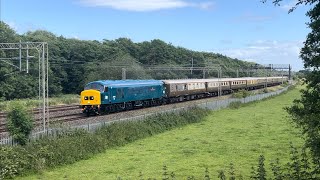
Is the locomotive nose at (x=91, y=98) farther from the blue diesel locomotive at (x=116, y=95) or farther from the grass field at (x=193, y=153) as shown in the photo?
the grass field at (x=193, y=153)

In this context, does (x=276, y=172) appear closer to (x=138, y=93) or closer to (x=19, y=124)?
(x=19, y=124)

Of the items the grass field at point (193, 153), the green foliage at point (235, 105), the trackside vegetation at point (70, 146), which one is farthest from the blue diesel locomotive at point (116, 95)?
the green foliage at point (235, 105)

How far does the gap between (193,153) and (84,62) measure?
6345cm

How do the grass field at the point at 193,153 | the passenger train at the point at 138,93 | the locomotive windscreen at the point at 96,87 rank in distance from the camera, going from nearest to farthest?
the grass field at the point at 193,153 < the passenger train at the point at 138,93 < the locomotive windscreen at the point at 96,87

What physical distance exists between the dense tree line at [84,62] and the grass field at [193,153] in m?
30.3

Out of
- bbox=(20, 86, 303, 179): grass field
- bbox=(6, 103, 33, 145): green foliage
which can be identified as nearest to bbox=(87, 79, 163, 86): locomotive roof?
bbox=(20, 86, 303, 179): grass field

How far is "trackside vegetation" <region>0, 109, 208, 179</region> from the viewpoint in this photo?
18328 millimetres

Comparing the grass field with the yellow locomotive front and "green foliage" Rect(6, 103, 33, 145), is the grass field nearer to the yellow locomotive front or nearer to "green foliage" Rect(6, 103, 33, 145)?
"green foliage" Rect(6, 103, 33, 145)

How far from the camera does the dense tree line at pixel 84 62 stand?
212 ft

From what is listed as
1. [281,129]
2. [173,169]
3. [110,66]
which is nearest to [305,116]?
[173,169]

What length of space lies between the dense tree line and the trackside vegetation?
28789 millimetres

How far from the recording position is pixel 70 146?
847 inches

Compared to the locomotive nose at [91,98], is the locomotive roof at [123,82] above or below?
above

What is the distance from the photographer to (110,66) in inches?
2717
